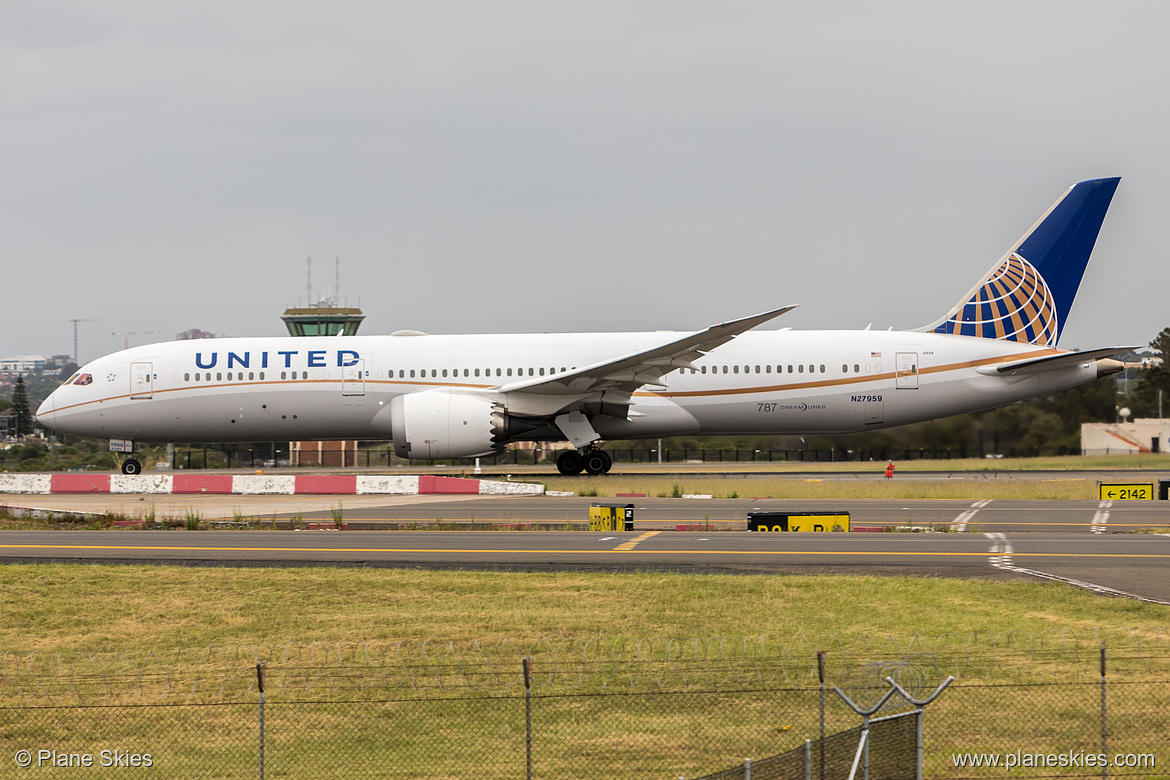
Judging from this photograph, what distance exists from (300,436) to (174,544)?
1459 centimetres

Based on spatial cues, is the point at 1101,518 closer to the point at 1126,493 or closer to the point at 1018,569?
the point at 1126,493

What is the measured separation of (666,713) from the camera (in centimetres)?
977

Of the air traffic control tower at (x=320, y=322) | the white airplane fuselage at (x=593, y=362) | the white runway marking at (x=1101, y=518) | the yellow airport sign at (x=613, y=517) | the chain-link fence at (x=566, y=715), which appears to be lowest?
the chain-link fence at (x=566, y=715)

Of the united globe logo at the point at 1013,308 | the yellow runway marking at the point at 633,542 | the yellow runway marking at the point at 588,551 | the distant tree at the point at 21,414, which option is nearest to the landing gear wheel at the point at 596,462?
the united globe logo at the point at 1013,308

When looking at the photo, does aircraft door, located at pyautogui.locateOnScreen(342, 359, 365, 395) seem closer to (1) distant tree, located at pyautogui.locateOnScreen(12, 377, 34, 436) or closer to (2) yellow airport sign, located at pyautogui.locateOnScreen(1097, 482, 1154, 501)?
(2) yellow airport sign, located at pyautogui.locateOnScreen(1097, 482, 1154, 501)

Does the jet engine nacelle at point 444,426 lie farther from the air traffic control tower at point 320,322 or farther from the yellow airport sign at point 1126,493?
the air traffic control tower at point 320,322

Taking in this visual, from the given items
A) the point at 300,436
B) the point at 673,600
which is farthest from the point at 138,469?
the point at 673,600

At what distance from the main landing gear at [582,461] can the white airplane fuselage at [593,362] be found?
89 cm

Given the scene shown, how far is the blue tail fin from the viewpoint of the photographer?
34781 mm

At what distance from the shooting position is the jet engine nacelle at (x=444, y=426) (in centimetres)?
3152

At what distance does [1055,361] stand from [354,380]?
21548mm

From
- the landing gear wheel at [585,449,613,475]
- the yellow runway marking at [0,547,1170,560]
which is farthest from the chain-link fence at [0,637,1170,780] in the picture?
the landing gear wheel at [585,449,613,475]

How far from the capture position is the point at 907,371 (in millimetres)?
34094

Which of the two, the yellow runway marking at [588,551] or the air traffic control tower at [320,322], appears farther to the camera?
the air traffic control tower at [320,322]
